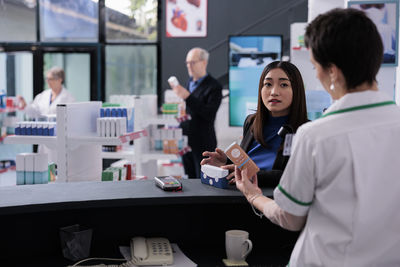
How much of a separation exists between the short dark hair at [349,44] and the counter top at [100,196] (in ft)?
2.95

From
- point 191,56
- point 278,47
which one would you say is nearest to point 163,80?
point 278,47

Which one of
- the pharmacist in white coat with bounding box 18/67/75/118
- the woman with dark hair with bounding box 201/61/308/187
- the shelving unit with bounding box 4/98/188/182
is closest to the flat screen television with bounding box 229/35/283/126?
the pharmacist in white coat with bounding box 18/67/75/118

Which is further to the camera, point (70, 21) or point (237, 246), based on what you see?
point (70, 21)

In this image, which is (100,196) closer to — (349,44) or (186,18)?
(349,44)

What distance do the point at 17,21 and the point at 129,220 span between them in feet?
24.6

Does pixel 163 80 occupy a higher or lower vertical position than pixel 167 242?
higher

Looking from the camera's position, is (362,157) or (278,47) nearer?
(362,157)

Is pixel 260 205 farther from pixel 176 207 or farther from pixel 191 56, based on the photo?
pixel 191 56

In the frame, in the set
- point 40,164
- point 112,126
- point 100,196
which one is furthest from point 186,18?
point 100,196

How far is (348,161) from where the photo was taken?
3.96 ft

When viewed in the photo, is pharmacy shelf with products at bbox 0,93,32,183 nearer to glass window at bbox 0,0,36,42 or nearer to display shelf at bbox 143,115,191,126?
glass window at bbox 0,0,36,42

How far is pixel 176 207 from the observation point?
7.32ft

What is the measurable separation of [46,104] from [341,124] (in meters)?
6.08

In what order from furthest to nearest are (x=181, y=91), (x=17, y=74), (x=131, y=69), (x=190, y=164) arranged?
(x=17, y=74) → (x=131, y=69) → (x=190, y=164) → (x=181, y=91)
